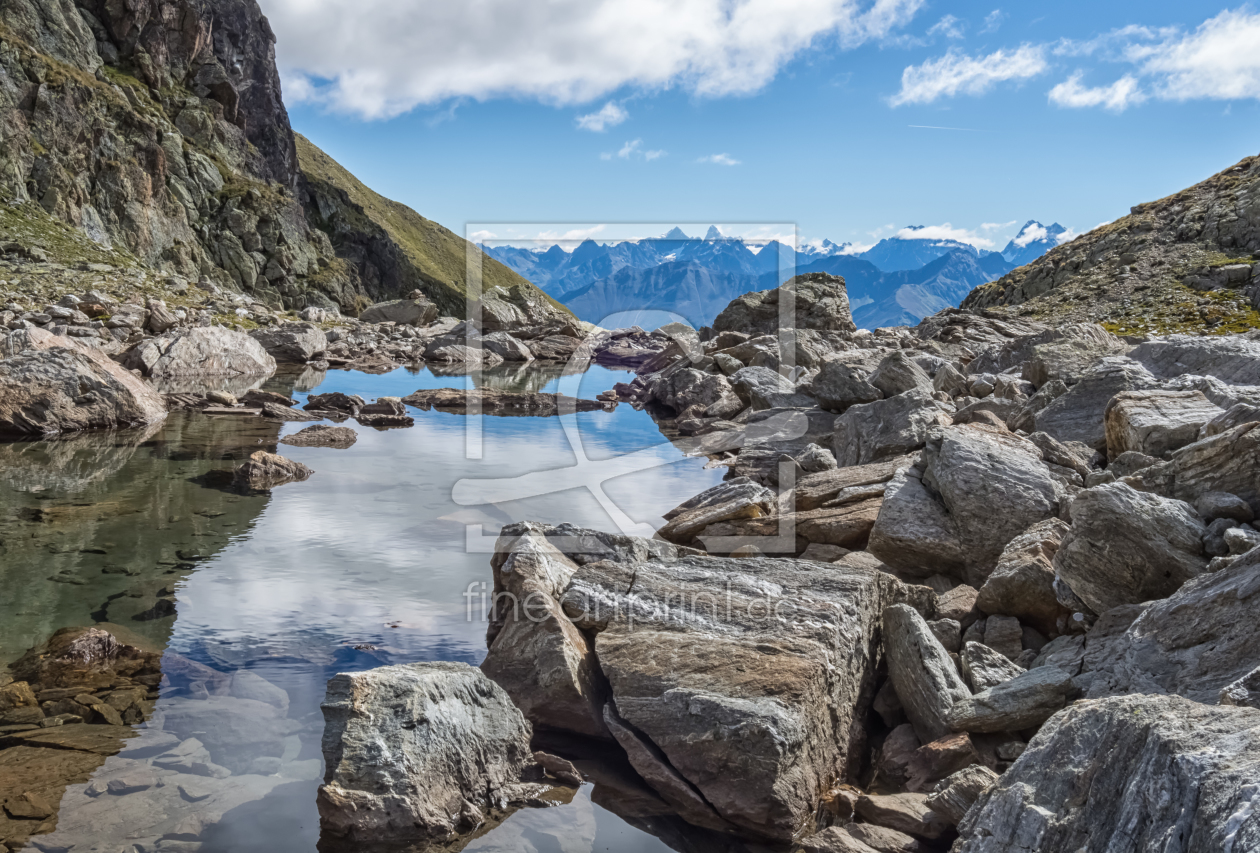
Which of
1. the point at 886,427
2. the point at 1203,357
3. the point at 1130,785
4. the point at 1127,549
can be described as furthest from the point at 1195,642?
the point at 1203,357

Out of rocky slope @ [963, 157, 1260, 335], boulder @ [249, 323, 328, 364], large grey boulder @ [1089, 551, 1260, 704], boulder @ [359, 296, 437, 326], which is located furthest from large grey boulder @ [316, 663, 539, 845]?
boulder @ [359, 296, 437, 326]

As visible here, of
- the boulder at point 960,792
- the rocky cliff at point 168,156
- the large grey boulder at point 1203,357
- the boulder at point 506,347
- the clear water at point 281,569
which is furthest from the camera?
the rocky cliff at point 168,156

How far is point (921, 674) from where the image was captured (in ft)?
26.3

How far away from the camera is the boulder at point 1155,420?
11320mm

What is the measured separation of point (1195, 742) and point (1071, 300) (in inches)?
3314

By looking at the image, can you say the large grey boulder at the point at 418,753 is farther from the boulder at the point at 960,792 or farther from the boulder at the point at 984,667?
the boulder at the point at 984,667

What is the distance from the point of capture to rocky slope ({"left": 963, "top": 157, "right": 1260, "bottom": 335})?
62.7 metres

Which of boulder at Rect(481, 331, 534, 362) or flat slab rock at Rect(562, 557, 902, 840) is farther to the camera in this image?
boulder at Rect(481, 331, 534, 362)

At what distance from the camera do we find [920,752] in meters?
7.65

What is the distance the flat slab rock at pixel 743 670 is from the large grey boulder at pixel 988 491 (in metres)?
2.13

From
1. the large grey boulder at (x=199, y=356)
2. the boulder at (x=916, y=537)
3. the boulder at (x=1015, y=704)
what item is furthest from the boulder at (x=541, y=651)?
the large grey boulder at (x=199, y=356)

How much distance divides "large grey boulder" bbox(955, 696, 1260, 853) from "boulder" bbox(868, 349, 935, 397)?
18209mm

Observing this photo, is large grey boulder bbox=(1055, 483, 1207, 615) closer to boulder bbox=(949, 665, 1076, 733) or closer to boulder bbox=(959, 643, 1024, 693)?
boulder bbox=(959, 643, 1024, 693)

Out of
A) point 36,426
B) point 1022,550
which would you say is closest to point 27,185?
point 36,426
